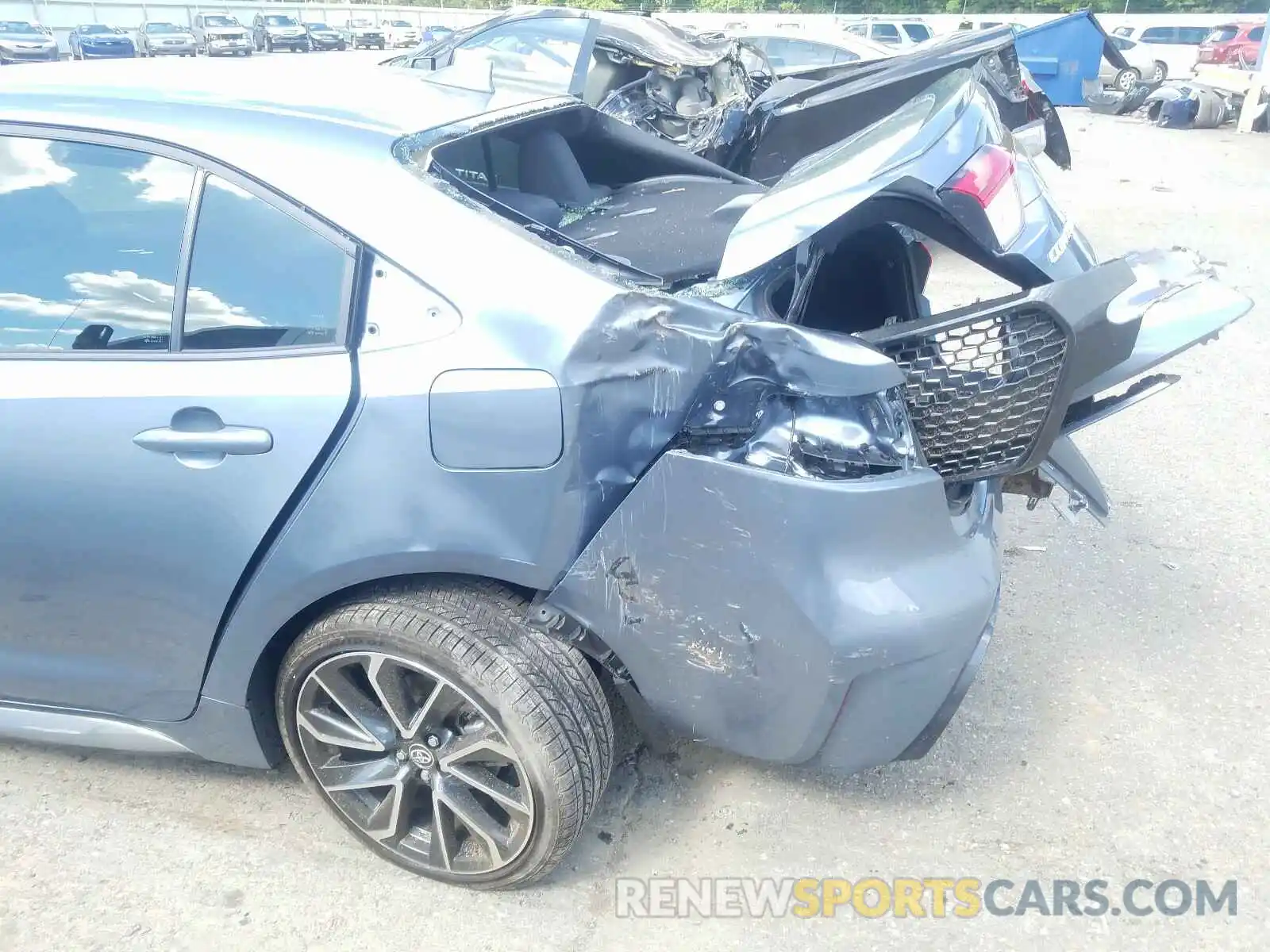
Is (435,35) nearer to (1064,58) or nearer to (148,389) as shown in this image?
(1064,58)

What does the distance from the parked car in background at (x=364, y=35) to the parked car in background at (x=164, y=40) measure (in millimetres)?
6249

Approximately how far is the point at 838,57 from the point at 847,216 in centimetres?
1146

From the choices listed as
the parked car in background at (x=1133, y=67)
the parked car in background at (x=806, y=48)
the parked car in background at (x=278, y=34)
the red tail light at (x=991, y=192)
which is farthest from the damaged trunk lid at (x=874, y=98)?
the parked car in background at (x=278, y=34)

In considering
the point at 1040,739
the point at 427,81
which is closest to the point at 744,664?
the point at 1040,739

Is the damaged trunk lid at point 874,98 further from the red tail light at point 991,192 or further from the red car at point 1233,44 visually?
the red car at point 1233,44

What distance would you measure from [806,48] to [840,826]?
39.7 feet

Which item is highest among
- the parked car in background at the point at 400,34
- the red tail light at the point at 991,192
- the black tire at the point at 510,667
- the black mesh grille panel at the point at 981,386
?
the red tail light at the point at 991,192

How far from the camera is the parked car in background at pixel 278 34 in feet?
103

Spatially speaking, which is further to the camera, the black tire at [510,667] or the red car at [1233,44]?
the red car at [1233,44]

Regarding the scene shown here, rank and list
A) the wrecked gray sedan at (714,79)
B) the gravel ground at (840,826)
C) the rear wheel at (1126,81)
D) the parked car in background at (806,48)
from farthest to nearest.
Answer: the rear wheel at (1126,81), the parked car in background at (806,48), the wrecked gray sedan at (714,79), the gravel ground at (840,826)

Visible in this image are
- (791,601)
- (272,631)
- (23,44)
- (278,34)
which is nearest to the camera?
(791,601)

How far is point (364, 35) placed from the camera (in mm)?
36469

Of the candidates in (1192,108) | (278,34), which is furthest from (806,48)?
(278,34)

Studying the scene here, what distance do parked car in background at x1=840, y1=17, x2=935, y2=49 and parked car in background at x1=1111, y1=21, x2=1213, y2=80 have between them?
5.06 metres
